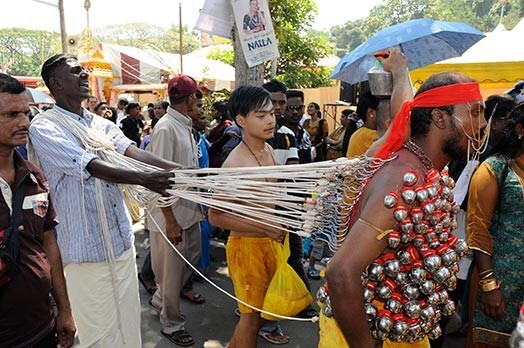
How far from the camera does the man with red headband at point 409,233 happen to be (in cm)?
153

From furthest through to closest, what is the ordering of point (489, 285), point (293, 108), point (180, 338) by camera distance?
point (293, 108), point (180, 338), point (489, 285)

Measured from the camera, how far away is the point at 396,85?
2.33m

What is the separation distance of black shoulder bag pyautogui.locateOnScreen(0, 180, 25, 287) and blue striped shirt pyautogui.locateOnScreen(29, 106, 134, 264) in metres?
0.44

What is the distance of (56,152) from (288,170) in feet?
4.18

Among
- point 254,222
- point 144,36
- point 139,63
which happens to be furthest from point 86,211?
point 144,36

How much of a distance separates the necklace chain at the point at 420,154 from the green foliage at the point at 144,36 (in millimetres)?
57014

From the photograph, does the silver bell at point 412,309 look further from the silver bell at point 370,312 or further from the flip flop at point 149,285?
the flip flop at point 149,285

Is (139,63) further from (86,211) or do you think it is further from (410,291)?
(410,291)

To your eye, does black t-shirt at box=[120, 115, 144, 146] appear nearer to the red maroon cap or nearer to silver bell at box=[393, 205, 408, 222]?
the red maroon cap

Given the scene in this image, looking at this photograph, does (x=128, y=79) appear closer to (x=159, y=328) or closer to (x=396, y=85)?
(x=159, y=328)

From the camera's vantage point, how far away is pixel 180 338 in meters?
3.55

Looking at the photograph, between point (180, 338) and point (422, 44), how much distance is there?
3.50 meters

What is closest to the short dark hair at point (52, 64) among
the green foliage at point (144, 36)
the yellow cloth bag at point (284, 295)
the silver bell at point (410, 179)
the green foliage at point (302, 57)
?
the yellow cloth bag at point (284, 295)

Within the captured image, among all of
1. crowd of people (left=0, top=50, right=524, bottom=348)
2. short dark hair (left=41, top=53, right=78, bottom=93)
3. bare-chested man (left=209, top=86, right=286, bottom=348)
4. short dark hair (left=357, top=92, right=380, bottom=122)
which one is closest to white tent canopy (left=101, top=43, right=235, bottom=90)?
short dark hair (left=357, top=92, right=380, bottom=122)
